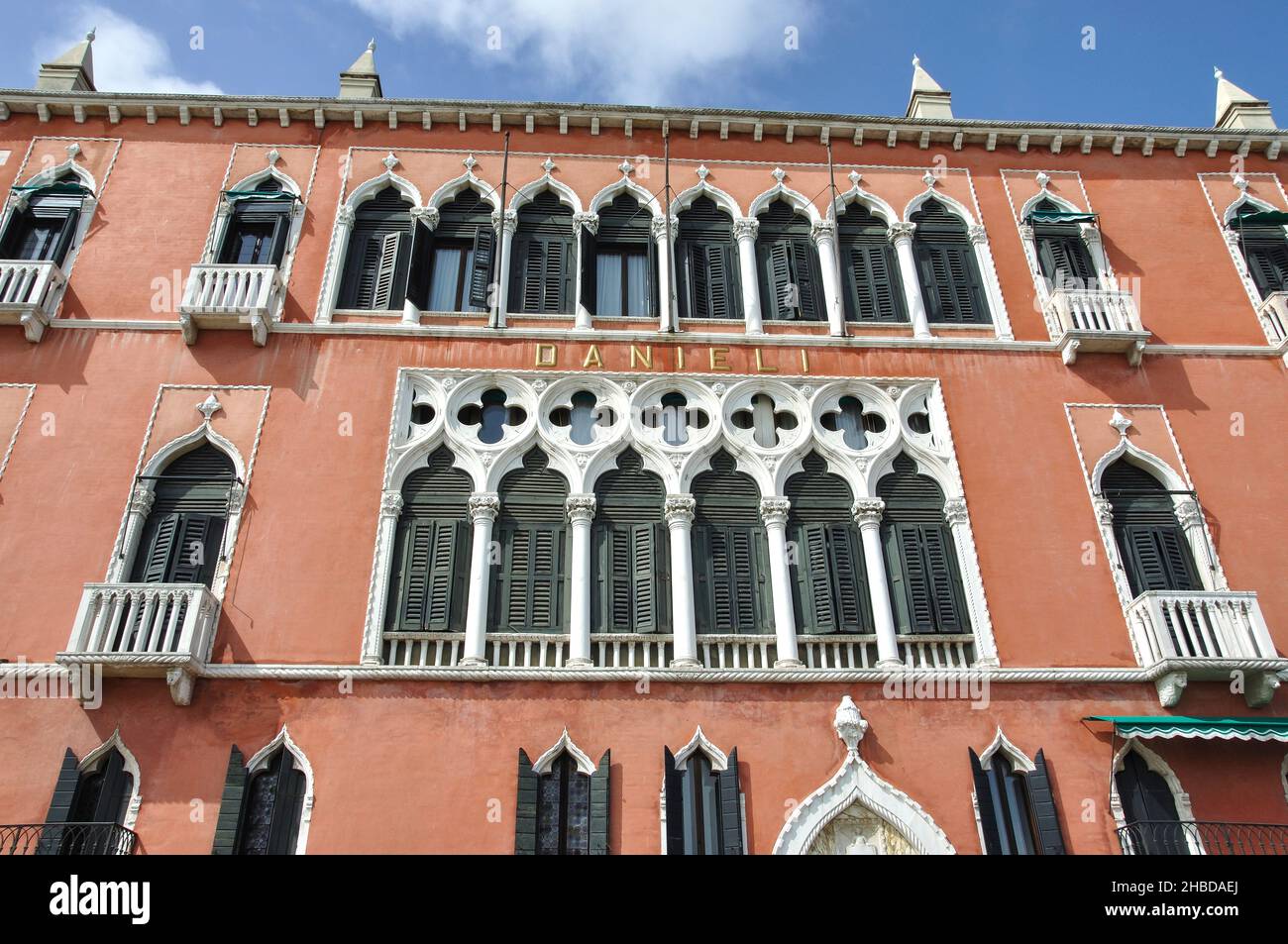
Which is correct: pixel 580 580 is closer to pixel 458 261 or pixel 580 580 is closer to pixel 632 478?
pixel 632 478

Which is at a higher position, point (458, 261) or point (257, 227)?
point (257, 227)

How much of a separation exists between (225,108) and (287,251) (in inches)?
117

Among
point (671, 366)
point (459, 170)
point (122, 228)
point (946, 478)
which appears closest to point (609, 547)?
point (671, 366)

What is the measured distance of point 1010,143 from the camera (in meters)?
A: 17.3

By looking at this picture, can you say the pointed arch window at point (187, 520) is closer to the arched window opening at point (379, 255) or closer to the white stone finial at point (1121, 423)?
the arched window opening at point (379, 255)

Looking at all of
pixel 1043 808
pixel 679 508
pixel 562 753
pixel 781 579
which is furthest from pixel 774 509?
pixel 1043 808

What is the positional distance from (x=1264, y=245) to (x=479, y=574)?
12902 millimetres

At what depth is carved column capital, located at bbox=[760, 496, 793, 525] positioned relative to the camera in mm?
13500

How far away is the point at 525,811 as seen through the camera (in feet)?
37.2

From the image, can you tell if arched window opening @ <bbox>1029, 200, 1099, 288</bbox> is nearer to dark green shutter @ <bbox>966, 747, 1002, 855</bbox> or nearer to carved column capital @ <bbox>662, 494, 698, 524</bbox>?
carved column capital @ <bbox>662, 494, 698, 524</bbox>

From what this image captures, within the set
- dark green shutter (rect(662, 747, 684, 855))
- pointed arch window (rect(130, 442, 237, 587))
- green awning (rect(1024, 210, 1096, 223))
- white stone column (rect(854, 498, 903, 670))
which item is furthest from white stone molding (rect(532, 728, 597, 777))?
green awning (rect(1024, 210, 1096, 223))

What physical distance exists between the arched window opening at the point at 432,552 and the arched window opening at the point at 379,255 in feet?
9.38
